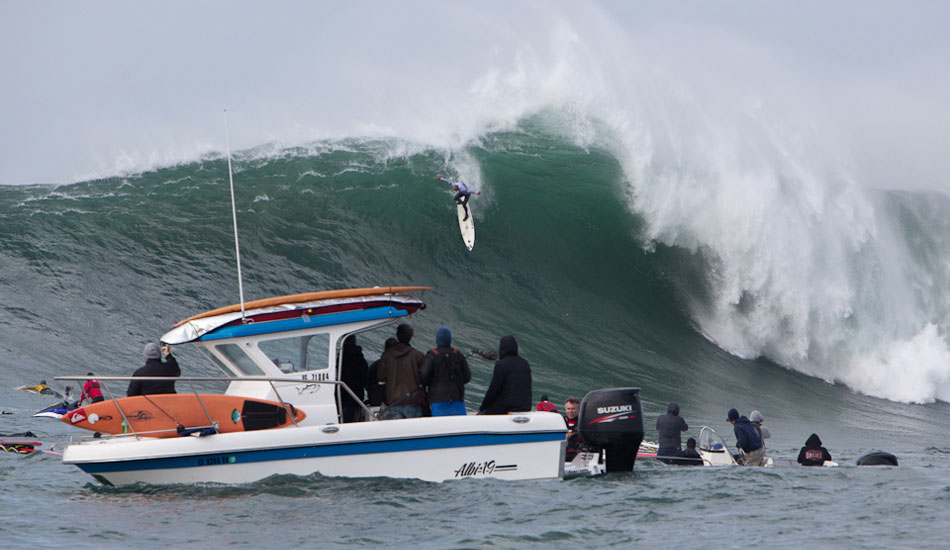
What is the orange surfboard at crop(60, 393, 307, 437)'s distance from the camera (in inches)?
346

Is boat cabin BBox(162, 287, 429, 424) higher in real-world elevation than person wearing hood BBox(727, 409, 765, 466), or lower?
higher

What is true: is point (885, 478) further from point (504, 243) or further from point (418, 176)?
point (418, 176)

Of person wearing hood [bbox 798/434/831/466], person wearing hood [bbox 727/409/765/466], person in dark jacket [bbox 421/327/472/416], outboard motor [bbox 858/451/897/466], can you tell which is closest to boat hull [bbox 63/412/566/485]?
person in dark jacket [bbox 421/327/472/416]

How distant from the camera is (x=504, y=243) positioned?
23.8 metres

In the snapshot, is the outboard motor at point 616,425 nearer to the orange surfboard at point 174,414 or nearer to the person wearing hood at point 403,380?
the person wearing hood at point 403,380

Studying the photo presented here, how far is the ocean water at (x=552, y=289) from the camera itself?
9117 millimetres

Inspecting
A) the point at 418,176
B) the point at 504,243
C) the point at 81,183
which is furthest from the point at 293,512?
the point at 81,183

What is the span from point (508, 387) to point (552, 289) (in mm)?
13224

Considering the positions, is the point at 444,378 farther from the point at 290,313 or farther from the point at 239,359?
the point at 239,359

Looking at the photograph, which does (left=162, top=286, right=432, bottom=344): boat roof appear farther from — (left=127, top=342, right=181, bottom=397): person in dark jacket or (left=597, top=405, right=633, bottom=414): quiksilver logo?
(left=597, top=405, right=633, bottom=414): quiksilver logo

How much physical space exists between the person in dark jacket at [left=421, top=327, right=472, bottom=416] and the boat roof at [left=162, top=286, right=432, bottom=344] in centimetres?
58

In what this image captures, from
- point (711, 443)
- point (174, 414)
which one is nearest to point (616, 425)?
point (711, 443)

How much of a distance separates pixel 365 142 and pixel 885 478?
21626mm

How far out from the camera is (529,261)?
23.4 m
